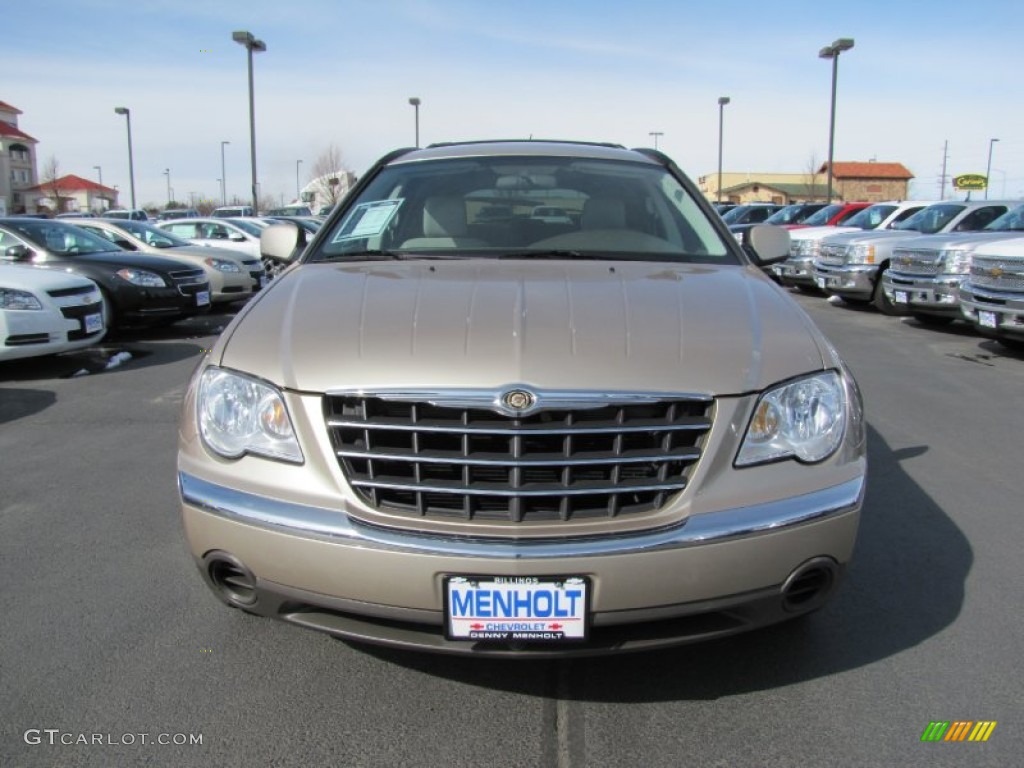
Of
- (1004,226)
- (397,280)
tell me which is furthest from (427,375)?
(1004,226)

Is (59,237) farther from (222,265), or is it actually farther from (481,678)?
(481,678)

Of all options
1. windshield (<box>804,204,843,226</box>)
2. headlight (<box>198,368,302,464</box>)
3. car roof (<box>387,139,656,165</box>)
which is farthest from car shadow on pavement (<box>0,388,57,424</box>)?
windshield (<box>804,204,843,226</box>)

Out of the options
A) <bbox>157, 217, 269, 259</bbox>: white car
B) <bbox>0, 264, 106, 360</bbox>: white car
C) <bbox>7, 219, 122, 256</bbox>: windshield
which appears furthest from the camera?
<bbox>157, 217, 269, 259</bbox>: white car

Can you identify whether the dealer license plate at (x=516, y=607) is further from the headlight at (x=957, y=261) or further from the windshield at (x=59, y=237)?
the headlight at (x=957, y=261)

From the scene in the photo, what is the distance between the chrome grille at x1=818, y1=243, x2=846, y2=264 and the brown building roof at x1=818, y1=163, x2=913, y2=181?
8774 cm

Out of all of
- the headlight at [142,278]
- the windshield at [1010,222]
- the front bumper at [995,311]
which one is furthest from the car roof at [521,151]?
the windshield at [1010,222]

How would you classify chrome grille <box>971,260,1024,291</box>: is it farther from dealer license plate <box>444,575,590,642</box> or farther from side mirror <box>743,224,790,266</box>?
dealer license plate <box>444,575,590,642</box>

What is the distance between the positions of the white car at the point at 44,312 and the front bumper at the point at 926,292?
998 centimetres

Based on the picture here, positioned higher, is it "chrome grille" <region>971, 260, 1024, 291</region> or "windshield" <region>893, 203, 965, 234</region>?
"windshield" <region>893, 203, 965, 234</region>

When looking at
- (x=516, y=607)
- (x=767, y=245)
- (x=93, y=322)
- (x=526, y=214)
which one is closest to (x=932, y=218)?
(x=767, y=245)

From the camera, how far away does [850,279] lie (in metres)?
12.9

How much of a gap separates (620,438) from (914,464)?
3.44 meters

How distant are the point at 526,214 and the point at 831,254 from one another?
11.4 meters

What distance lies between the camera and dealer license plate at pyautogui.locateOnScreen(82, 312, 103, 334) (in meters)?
8.02
